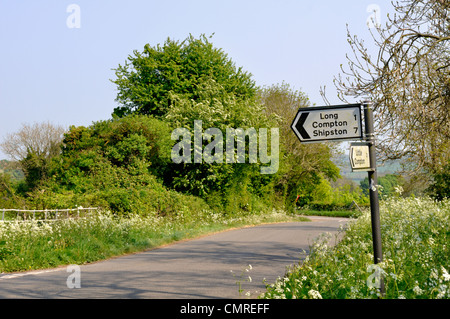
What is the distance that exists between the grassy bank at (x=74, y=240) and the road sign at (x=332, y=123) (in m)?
7.87

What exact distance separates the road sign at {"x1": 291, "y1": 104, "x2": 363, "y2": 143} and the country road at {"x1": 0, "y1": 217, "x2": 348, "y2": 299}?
2353mm

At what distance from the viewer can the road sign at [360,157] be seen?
497cm

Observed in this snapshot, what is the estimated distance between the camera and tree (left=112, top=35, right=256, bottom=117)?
32.0 m

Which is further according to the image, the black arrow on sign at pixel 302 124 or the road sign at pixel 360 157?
the black arrow on sign at pixel 302 124

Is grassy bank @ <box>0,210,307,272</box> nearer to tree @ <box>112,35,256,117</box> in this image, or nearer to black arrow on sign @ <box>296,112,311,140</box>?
black arrow on sign @ <box>296,112,311,140</box>

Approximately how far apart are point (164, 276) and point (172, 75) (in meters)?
25.0

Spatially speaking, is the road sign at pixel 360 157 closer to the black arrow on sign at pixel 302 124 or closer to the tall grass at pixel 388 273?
the black arrow on sign at pixel 302 124

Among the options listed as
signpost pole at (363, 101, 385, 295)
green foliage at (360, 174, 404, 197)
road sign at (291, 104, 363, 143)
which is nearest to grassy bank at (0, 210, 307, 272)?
green foliage at (360, 174, 404, 197)

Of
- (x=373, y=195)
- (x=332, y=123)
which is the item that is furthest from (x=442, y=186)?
(x=332, y=123)

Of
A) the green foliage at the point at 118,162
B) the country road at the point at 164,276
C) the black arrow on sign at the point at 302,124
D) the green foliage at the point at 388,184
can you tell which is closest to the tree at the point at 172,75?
the green foliage at the point at 118,162

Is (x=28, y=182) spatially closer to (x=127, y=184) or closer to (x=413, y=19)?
(x=127, y=184)

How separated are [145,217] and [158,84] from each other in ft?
50.4

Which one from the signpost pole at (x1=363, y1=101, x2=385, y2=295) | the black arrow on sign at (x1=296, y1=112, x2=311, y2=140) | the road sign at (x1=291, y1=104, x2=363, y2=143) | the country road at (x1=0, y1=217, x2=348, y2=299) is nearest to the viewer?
the signpost pole at (x1=363, y1=101, x2=385, y2=295)
